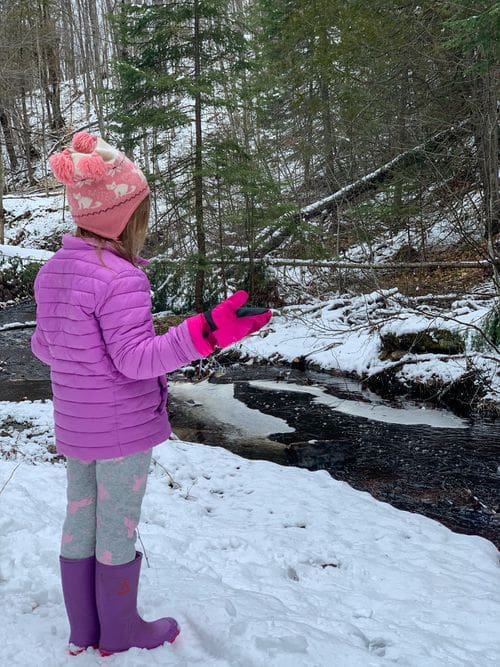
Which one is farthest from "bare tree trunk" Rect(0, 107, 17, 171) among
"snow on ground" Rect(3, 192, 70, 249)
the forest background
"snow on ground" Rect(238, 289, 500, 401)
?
"snow on ground" Rect(238, 289, 500, 401)

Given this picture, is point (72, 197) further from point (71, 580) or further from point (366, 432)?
point (366, 432)

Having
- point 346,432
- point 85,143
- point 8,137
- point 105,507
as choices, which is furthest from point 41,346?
point 8,137

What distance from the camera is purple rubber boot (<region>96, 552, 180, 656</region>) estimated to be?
6.47 feet

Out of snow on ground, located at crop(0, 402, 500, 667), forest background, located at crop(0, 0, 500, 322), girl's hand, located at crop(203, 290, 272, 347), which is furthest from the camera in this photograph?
forest background, located at crop(0, 0, 500, 322)

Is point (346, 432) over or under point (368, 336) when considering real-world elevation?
under

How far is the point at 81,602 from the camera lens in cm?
202

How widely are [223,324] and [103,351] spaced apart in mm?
442

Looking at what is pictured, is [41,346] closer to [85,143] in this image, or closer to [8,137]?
[85,143]

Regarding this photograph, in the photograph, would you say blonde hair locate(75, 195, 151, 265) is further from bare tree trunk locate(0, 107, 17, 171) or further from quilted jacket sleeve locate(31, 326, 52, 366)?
bare tree trunk locate(0, 107, 17, 171)

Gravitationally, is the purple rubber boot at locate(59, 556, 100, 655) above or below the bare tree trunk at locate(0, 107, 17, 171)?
below

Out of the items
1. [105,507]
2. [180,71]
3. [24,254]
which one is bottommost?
[24,254]

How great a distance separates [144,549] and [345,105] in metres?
14.9

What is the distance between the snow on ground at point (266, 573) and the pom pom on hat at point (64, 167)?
1.71m

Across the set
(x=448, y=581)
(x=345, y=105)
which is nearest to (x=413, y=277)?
(x=345, y=105)
